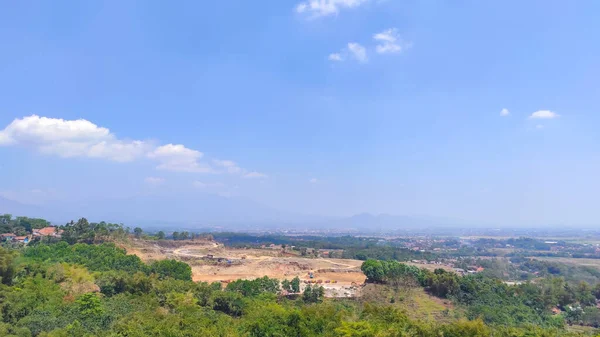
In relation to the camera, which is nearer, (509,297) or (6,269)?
(6,269)

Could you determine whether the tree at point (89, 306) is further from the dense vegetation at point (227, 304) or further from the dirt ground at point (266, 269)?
the dirt ground at point (266, 269)

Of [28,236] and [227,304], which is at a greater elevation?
[28,236]

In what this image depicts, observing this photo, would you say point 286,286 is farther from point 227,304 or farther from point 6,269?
point 6,269

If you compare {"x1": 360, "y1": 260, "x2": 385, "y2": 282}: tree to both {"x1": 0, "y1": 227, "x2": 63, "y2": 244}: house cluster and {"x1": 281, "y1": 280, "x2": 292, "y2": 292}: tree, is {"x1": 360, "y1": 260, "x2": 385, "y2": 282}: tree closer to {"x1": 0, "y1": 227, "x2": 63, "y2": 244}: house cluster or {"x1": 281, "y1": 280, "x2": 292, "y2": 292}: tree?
{"x1": 281, "y1": 280, "x2": 292, "y2": 292}: tree

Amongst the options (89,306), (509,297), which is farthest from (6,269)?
(509,297)

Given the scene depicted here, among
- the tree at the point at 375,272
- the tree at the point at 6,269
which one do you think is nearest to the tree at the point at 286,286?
the tree at the point at 375,272

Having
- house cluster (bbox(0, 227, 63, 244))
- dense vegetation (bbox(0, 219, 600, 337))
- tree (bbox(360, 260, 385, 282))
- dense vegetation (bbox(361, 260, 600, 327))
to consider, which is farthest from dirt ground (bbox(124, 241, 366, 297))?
Answer: house cluster (bbox(0, 227, 63, 244))

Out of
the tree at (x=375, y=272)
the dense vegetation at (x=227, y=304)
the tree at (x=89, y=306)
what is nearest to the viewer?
the dense vegetation at (x=227, y=304)

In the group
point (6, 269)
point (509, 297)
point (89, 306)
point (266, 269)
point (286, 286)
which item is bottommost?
point (266, 269)

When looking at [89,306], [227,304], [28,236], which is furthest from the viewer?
[28,236]

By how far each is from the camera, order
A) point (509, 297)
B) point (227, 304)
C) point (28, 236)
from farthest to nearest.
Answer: point (28, 236)
point (509, 297)
point (227, 304)

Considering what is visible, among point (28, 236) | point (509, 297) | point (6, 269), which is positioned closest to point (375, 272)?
point (509, 297)

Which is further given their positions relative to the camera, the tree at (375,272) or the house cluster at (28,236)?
the house cluster at (28,236)

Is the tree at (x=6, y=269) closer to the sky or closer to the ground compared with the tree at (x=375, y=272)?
closer to the sky
